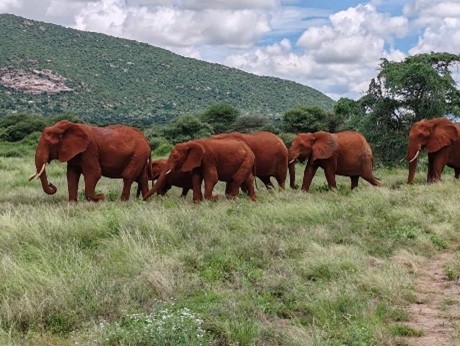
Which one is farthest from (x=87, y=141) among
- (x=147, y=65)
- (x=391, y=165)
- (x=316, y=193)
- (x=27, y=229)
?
(x=147, y=65)

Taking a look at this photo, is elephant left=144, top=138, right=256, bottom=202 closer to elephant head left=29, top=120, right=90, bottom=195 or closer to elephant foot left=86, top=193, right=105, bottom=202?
elephant foot left=86, top=193, right=105, bottom=202

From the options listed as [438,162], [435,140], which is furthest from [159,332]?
[438,162]

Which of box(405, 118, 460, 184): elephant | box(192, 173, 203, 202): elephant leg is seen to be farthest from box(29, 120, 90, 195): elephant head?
box(405, 118, 460, 184): elephant

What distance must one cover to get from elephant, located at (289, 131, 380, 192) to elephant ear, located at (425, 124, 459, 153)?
178cm

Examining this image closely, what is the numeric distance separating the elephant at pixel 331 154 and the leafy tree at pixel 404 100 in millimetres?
8316

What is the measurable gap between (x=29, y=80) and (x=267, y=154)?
3058 inches

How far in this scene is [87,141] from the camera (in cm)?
1349

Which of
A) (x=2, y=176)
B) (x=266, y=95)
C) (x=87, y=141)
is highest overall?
(x=266, y=95)

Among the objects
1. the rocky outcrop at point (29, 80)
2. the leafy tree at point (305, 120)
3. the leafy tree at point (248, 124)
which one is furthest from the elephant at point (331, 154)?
the rocky outcrop at point (29, 80)

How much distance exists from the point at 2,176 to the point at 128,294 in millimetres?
16392

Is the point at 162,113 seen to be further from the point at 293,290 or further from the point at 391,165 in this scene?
the point at 293,290

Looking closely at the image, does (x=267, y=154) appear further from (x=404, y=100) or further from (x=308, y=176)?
(x=404, y=100)

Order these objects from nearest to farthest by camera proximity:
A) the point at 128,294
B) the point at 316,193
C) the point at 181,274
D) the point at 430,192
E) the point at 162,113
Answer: the point at 128,294, the point at 181,274, the point at 430,192, the point at 316,193, the point at 162,113

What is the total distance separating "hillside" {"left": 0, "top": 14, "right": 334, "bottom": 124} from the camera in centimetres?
8844
